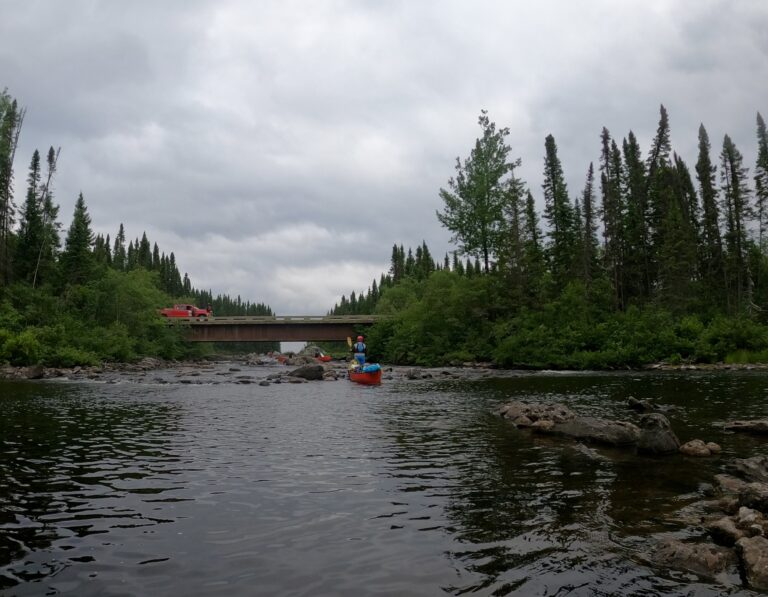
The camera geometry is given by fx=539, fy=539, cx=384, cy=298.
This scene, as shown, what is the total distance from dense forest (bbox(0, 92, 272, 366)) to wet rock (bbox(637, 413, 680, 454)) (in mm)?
54262

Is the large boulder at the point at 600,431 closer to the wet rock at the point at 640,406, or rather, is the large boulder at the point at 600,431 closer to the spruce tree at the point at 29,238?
the wet rock at the point at 640,406

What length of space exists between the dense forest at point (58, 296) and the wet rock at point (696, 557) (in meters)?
57.0

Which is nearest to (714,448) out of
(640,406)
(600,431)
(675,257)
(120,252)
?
(600,431)

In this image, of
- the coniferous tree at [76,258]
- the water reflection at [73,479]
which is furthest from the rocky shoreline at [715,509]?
the coniferous tree at [76,258]

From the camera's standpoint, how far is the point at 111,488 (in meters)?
11.0

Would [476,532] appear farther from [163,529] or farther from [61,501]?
[61,501]

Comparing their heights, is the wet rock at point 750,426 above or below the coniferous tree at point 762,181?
below

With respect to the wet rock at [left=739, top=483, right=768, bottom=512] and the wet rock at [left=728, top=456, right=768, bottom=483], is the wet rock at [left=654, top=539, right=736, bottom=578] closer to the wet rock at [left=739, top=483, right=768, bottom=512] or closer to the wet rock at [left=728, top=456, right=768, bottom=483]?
the wet rock at [left=739, top=483, right=768, bottom=512]

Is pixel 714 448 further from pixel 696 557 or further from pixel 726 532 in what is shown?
pixel 696 557

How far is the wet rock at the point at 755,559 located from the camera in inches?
257

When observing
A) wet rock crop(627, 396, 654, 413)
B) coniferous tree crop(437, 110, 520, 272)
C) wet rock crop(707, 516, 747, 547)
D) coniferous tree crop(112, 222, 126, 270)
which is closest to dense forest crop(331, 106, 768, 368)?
coniferous tree crop(437, 110, 520, 272)

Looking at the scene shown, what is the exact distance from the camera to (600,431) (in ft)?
53.0

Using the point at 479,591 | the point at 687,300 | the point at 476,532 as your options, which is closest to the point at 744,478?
the point at 476,532

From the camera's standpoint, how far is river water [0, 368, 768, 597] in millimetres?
6805
